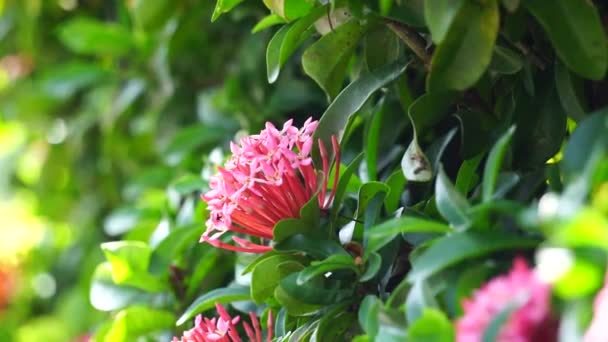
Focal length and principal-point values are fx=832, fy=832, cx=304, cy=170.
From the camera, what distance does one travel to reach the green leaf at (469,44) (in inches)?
19.4

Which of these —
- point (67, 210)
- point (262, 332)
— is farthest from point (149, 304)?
point (67, 210)

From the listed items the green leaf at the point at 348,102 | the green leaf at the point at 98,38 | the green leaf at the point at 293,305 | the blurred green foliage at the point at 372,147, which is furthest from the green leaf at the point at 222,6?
the green leaf at the point at 98,38

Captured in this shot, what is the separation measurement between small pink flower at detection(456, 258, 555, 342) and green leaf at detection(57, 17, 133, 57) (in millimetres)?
794

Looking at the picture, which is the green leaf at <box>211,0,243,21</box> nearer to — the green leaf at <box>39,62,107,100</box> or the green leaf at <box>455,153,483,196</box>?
the green leaf at <box>455,153,483,196</box>

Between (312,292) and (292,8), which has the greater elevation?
(292,8)

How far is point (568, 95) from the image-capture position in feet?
1.76

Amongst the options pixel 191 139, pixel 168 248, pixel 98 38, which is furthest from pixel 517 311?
pixel 98 38

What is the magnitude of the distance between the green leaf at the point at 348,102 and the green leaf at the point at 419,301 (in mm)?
179

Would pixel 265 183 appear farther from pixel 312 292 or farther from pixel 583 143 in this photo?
pixel 583 143

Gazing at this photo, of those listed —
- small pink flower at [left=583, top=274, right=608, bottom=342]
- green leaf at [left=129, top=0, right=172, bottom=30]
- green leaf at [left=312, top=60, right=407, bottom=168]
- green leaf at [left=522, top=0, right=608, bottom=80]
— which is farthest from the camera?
green leaf at [left=129, top=0, right=172, bottom=30]

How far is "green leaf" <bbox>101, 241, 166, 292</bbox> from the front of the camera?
75 centimetres

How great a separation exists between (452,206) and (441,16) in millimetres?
113

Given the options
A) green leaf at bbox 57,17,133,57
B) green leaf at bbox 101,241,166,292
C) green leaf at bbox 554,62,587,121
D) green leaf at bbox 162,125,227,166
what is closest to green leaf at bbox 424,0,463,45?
green leaf at bbox 554,62,587,121

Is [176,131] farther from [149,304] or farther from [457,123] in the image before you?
[457,123]
